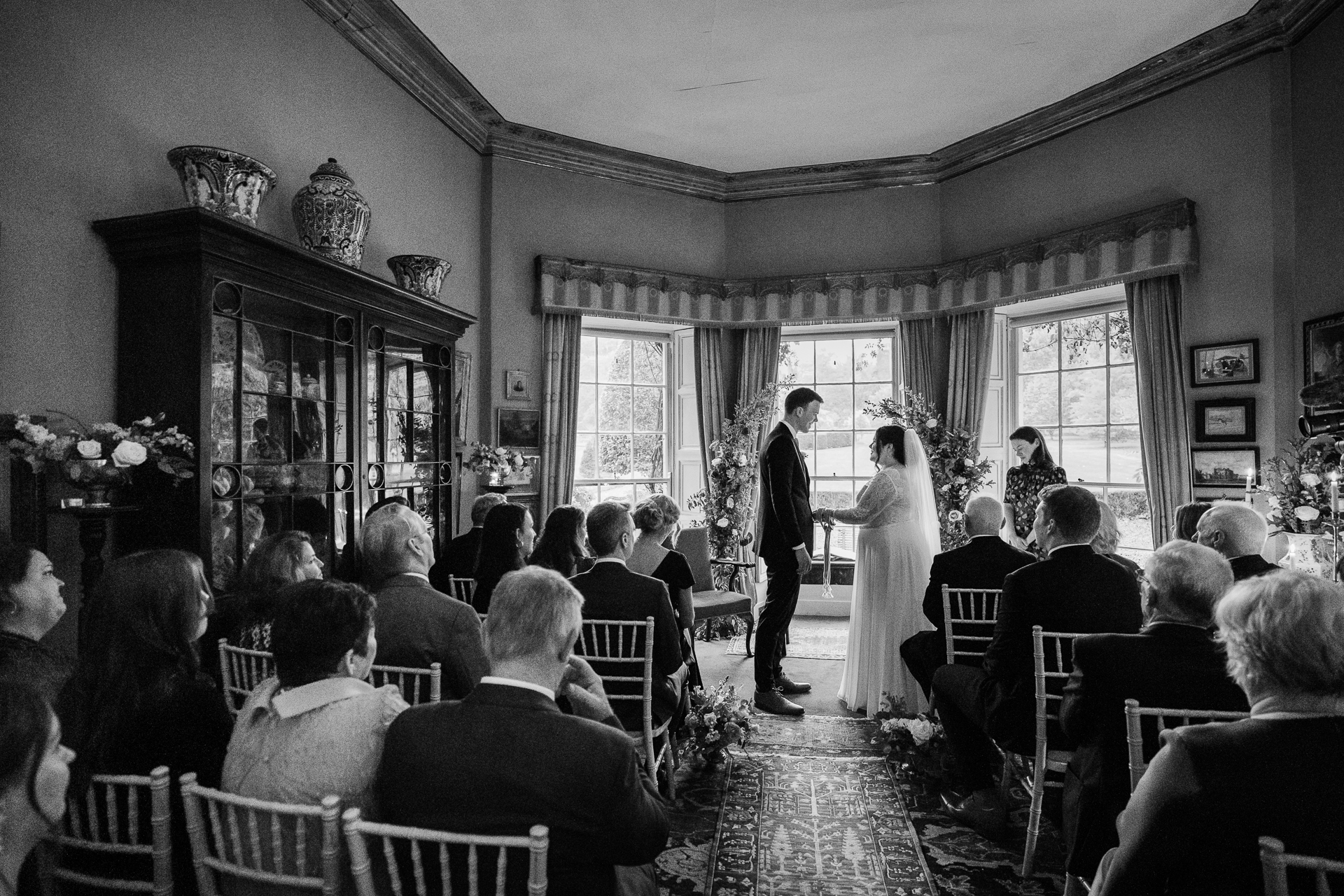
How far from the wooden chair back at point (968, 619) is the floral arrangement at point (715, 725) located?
1073 millimetres

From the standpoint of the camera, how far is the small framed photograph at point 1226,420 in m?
4.87

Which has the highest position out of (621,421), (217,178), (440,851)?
(217,178)

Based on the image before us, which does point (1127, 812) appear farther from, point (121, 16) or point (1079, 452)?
point (1079, 452)

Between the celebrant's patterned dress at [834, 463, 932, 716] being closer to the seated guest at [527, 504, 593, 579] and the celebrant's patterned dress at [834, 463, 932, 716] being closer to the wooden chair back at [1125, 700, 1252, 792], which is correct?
A: the seated guest at [527, 504, 593, 579]

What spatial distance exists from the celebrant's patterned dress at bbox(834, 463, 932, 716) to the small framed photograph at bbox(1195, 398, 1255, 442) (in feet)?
7.27

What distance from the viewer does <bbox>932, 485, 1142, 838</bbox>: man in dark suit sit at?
108 inches

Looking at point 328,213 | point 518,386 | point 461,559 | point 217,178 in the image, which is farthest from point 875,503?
point 217,178

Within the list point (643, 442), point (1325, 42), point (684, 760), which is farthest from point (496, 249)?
point (1325, 42)

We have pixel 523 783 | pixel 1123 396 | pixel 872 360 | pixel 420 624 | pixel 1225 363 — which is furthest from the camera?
pixel 872 360

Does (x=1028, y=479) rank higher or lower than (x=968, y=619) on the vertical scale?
higher

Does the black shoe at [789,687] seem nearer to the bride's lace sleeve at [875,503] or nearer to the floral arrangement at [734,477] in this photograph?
the bride's lace sleeve at [875,503]

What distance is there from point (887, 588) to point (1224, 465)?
251 centimetres

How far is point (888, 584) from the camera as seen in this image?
4445 mm

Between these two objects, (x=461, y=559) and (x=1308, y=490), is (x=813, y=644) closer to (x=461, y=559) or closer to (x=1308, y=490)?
(x=461, y=559)
